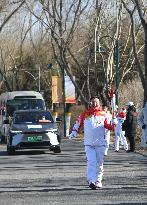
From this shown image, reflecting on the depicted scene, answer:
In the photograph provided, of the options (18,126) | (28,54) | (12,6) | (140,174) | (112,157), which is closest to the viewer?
(140,174)

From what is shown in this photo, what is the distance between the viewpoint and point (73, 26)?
3822 centimetres

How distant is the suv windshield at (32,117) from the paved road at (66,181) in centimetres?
233

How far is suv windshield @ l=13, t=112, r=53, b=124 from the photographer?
2477cm

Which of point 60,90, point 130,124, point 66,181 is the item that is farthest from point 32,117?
point 60,90

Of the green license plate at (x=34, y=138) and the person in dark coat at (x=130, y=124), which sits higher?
the person in dark coat at (x=130, y=124)

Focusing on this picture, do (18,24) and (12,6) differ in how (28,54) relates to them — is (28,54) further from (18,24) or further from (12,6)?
(12,6)

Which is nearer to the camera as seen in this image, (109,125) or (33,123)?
(109,125)

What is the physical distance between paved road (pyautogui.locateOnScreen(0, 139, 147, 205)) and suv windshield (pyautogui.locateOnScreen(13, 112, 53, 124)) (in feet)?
7.65

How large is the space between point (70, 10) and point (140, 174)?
79.8 feet

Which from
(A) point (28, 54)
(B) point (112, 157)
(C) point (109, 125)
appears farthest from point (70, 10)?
(A) point (28, 54)

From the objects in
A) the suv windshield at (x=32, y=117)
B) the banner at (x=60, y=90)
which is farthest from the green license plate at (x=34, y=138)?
the banner at (x=60, y=90)

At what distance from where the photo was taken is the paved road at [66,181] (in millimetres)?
11820

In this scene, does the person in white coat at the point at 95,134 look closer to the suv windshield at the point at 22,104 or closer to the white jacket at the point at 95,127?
the white jacket at the point at 95,127

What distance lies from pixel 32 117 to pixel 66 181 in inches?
412
